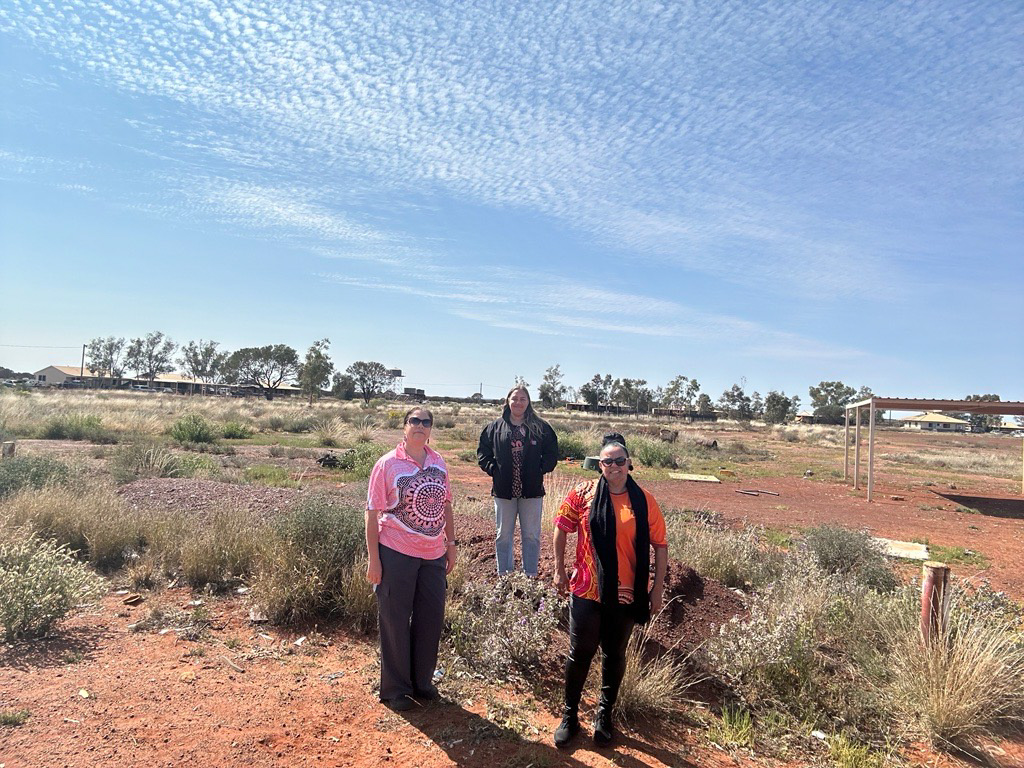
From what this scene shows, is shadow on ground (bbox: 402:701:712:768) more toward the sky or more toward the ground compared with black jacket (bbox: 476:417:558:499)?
more toward the ground

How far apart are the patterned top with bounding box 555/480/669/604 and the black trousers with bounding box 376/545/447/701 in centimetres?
84

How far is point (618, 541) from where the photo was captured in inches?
139

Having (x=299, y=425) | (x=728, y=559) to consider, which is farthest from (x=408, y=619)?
(x=299, y=425)

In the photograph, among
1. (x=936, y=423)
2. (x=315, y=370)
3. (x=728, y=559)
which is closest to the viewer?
(x=728, y=559)

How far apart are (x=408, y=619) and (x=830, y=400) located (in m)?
97.7

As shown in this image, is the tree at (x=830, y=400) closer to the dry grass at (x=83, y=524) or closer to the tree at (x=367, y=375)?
the tree at (x=367, y=375)

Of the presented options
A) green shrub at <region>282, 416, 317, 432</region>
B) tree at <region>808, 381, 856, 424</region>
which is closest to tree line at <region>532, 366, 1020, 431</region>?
tree at <region>808, 381, 856, 424</region>

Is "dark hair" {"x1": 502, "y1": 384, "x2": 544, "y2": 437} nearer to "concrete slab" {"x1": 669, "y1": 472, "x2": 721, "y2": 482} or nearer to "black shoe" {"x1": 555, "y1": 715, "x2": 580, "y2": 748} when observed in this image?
"black shoe" {"x1": 555, "y1": 715, "x2": 580, "y2": 748}

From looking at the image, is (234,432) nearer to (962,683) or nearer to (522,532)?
(522,532)

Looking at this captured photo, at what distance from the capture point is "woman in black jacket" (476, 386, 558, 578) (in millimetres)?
5371

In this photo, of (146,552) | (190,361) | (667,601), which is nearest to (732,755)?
(667,601)

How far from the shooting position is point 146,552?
6.53 metres

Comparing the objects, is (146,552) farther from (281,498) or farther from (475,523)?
(475,523)

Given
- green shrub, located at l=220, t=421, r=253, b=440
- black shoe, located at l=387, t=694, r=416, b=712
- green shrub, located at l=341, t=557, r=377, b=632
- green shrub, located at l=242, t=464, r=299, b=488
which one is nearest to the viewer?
black shoe, located at l=387, t=694, r=416, b=712
